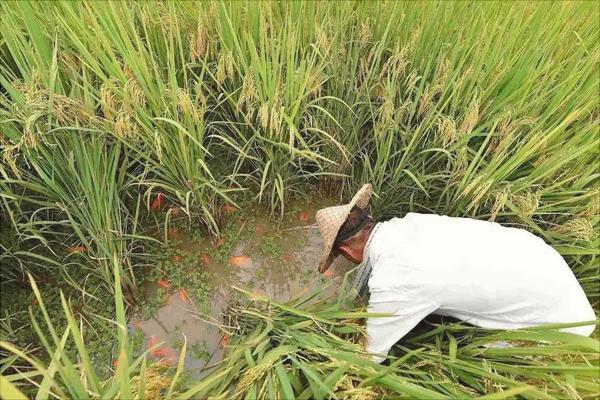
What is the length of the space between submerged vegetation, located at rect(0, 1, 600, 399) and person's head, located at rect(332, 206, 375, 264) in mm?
249

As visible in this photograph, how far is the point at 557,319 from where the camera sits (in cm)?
159

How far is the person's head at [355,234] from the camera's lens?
5.84ft

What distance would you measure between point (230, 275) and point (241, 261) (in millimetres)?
91

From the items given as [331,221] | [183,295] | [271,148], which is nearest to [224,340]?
[183,295]

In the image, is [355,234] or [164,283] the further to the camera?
[164,283]

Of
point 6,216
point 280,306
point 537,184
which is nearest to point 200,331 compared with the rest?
point 280,306

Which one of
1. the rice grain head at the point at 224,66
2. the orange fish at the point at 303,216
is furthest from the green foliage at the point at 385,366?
the rice grain head at the point at 224,66

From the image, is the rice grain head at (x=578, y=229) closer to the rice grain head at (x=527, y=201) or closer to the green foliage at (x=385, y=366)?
the rice grain head at (x=527, y=201)

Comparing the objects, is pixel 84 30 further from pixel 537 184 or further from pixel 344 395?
pixel 537 184

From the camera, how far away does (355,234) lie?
5.86 ft

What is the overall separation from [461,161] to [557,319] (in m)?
0.72

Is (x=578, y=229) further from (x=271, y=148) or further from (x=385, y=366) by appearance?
(x=271, y=148)

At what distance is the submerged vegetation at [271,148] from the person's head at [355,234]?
0.82ft

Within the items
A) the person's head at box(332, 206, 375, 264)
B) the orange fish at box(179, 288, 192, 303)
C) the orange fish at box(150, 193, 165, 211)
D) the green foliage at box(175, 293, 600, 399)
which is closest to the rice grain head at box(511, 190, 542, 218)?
the green foliage at box(175, 293, 600, 399)
